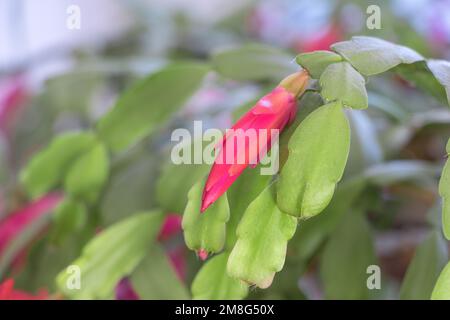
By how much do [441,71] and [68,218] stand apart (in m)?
0.40

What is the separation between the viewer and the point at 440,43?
1208 millimetres

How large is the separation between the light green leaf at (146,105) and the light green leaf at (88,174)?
0.6 inches

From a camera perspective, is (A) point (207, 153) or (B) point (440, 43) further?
(B) point (440, 43)

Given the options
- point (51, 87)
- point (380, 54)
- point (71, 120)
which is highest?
point (380, 54)

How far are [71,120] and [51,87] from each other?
262 millimetres

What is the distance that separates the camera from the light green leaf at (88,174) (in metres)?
0.65

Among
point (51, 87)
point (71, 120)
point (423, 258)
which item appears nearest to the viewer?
point (423, 258)

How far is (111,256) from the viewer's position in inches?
21.5

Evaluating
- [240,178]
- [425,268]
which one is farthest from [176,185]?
[425,268]

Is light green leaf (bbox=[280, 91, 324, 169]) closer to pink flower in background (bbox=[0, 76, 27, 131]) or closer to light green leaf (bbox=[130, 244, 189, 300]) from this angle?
light green leaf (bbox=[130, 244, 189, 300])

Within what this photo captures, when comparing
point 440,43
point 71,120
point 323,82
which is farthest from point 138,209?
point 440,43

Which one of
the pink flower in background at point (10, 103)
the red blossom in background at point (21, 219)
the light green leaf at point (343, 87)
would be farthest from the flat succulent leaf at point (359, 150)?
the pink flower in background at point (10, 103)

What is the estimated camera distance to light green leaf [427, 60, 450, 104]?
1.38 ft

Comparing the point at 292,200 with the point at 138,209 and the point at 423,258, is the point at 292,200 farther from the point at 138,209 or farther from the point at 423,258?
the point at 138,209
